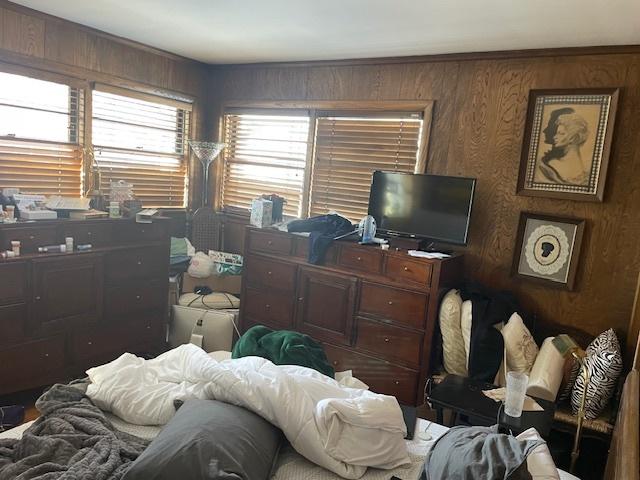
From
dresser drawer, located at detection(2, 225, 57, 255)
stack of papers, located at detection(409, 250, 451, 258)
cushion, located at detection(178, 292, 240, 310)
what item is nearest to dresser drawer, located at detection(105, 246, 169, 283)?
cushion, located at detection(178, 292, 240, 310)

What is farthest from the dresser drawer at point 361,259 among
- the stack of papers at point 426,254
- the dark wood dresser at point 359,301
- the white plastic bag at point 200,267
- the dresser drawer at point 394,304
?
the white plastic bag at point 200,267

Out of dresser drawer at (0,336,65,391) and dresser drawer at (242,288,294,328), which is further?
dresser drawer at (242,288,294,328)

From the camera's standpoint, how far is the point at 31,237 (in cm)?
285

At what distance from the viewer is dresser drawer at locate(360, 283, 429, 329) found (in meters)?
3.01

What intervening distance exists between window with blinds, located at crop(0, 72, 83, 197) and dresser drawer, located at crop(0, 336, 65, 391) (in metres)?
1.04

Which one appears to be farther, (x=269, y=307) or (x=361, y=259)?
(x=269, y=307)

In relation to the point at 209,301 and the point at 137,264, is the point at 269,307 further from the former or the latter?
the point at 137,264

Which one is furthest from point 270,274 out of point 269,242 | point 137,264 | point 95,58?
point 95,58

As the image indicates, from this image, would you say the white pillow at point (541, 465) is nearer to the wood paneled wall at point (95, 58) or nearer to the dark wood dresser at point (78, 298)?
the dark wood dresser at point (78, 298)

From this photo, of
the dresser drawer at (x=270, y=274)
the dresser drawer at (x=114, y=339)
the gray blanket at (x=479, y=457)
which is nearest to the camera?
the gray blanket at (x=479, y=457)

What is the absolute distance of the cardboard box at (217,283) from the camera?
390 centimetres

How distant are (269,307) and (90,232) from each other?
1.34m

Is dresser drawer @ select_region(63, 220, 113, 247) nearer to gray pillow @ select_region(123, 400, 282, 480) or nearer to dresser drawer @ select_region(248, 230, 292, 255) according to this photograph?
dresser drawer @ select_region(248, 230, 292, 255)

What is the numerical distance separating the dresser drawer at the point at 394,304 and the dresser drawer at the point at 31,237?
197 centimetres
